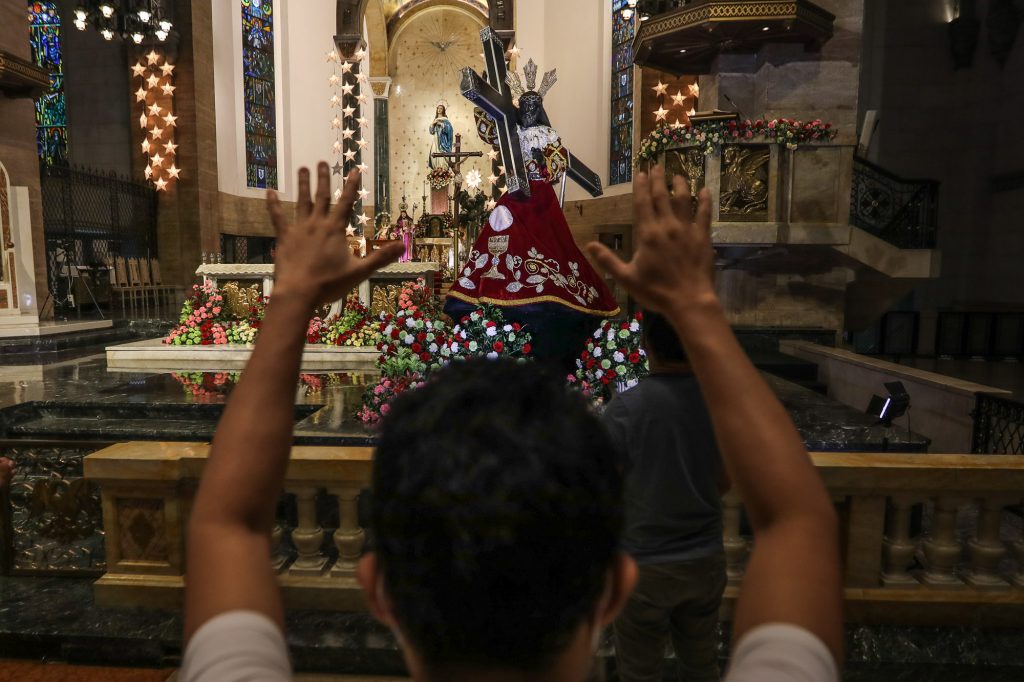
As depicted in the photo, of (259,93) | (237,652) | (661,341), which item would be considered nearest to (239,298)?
(661,341)

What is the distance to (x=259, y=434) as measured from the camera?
890 mm

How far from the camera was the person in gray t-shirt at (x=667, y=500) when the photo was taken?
6.52 ft

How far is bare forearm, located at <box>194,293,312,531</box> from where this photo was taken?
0.89 m

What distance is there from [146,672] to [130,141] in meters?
17.6

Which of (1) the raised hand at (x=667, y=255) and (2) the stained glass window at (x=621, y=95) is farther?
(2) the stained glass window at (x=621, y=95)

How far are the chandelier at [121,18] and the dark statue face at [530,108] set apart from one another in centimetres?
970

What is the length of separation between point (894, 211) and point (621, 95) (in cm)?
859

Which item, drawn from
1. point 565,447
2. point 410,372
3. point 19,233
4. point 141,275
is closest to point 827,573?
point 565,447

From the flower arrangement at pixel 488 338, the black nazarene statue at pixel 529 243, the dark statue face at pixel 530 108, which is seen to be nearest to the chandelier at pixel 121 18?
the black nazarene statue at pixel 529 243

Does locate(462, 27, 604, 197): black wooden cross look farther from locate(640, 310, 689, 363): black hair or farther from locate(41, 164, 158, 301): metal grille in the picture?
locate(41, 164, 158, 301): metal grille

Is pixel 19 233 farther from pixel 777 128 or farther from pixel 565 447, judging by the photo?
pixel 565 447

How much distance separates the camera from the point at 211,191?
640 inches

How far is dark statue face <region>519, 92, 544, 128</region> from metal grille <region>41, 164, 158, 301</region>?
476 inches

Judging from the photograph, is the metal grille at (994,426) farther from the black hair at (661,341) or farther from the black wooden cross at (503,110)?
the black hair at (661,341)
